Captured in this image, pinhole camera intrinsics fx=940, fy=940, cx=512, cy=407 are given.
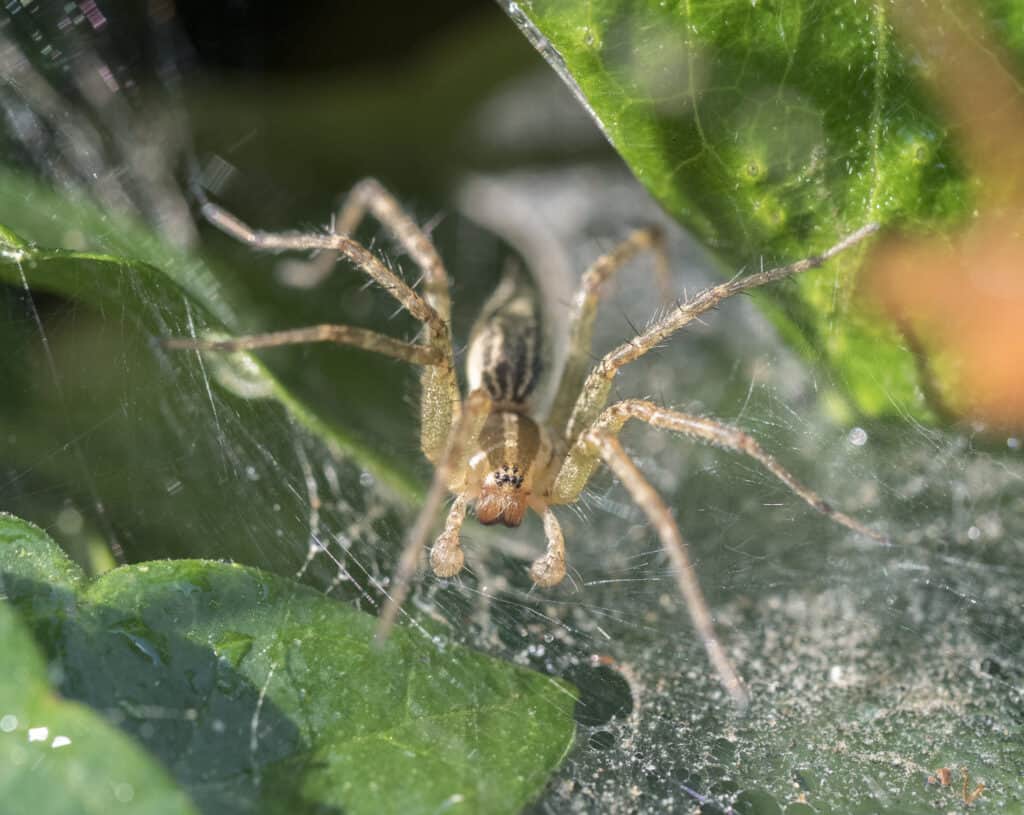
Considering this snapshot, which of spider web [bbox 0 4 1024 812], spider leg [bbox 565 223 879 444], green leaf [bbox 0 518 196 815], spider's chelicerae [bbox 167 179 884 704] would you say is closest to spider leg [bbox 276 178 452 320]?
spider's chelicerae [bbox 167 179 884 704]

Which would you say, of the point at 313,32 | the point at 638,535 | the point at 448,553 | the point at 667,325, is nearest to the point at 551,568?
the point at 448,553

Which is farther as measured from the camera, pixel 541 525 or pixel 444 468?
pixel 541 525

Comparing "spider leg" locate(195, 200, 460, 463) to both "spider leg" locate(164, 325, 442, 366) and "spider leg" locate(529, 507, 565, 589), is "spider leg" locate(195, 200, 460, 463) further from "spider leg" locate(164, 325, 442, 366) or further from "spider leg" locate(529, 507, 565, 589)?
"spider leg" locate(529, 507, 565, 589)

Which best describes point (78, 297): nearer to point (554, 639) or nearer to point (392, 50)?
point (554, 639)

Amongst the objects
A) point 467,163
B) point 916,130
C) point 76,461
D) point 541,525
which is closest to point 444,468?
point 76,461

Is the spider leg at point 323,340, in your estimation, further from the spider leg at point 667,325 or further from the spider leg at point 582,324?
the spider leg at point 582,324

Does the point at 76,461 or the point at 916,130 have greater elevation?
the point at 76,461

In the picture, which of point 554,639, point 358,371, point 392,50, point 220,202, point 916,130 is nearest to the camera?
Result: point 916,130
